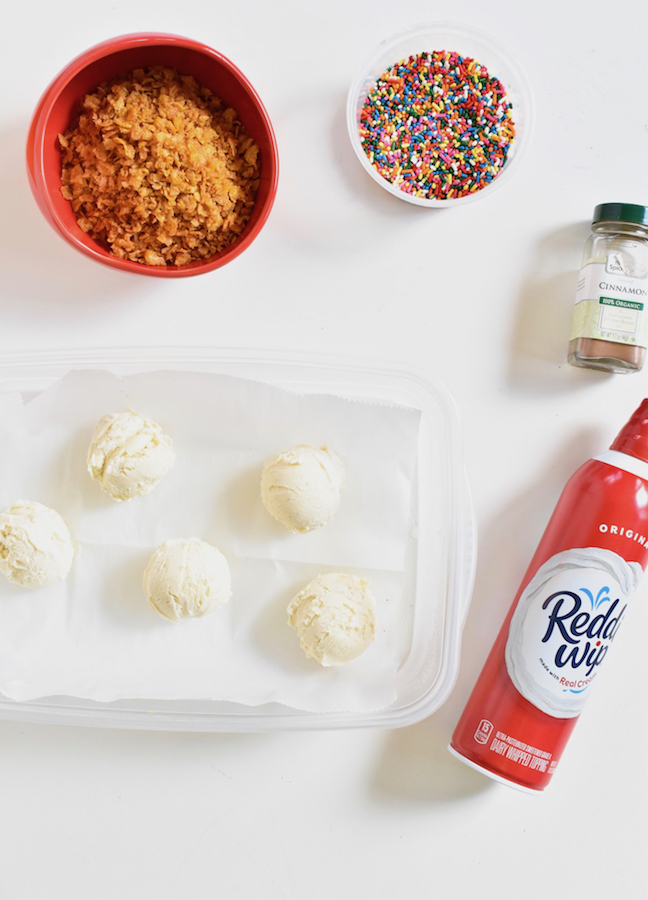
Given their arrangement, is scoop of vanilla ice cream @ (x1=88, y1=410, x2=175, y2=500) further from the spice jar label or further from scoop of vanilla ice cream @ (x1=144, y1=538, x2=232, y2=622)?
the spice jar label

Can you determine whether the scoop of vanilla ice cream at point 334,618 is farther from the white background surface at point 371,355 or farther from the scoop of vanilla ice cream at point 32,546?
the scoop of vanilla ice cream at point 32,546

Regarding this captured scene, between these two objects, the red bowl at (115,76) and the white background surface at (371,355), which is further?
the white background surface at (371,355)

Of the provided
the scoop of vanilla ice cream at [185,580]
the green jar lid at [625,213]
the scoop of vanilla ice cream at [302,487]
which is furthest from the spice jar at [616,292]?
the scoop of vanilla ice cream at [185,580]

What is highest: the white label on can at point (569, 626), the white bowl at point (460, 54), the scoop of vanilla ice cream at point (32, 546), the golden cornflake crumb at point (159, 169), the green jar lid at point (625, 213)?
the white bowl at point (460, 54)

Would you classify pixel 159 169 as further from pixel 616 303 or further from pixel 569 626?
pixel 569 626

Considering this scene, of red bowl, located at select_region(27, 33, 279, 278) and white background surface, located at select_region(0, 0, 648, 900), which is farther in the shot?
white background surface, located at select_region(0, 0, 648, 900)

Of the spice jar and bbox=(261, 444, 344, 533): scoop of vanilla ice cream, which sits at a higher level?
the spice jar

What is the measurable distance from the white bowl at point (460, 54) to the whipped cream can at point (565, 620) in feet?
1.03

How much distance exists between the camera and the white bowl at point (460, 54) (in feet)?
2.36

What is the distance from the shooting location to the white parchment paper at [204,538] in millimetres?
699

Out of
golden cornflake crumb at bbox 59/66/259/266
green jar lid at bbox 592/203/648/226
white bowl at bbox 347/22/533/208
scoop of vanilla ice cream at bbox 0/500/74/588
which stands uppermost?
white bowl at bbox 347/22/533/208

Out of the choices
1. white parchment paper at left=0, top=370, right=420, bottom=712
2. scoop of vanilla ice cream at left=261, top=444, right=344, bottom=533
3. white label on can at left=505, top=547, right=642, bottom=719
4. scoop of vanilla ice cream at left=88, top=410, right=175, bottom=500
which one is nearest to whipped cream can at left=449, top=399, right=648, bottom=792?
white label on can at left=505, top=547, right=642, bottom=719

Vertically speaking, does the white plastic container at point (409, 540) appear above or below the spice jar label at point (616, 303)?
below

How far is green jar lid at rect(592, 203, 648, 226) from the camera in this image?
0.69m
